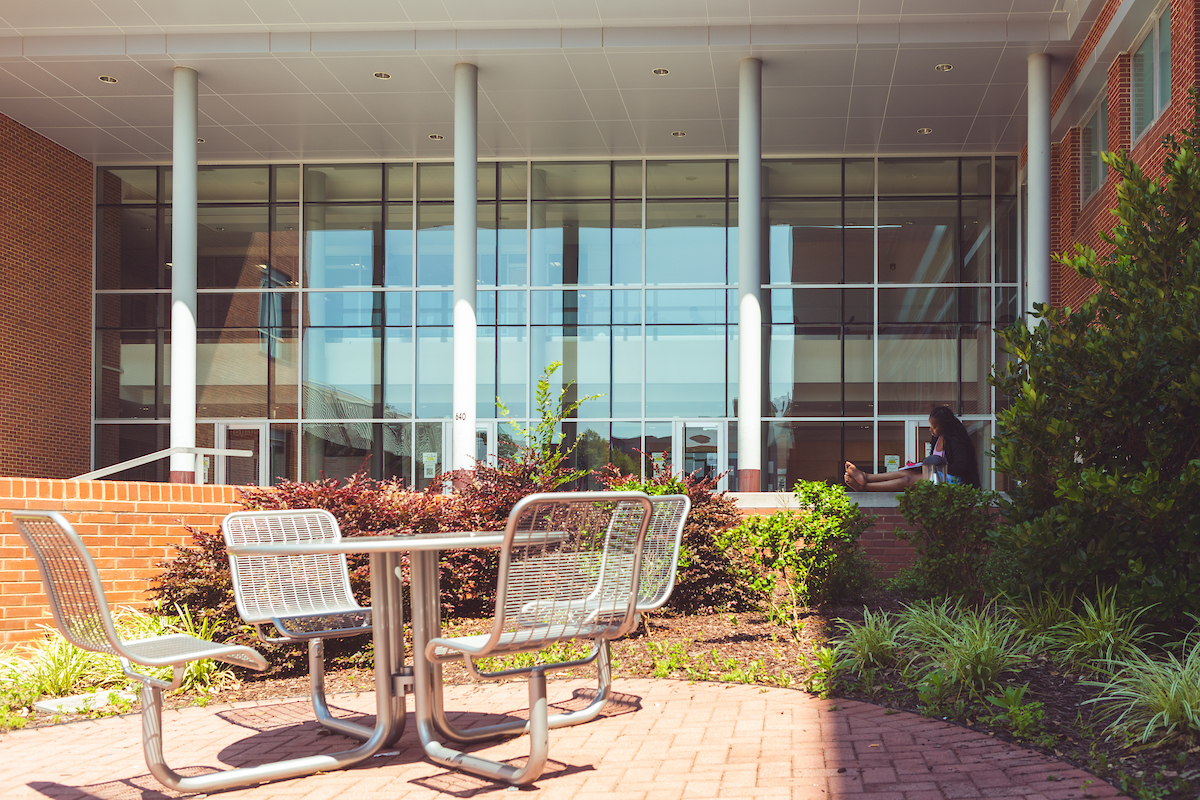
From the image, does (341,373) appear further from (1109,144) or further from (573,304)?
Answer: (1109,144)

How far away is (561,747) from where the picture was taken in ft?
13.8

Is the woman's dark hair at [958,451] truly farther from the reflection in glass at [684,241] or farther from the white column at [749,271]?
the reflection in glass at [684,241]

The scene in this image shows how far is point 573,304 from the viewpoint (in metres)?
18.0

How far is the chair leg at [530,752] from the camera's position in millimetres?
3482

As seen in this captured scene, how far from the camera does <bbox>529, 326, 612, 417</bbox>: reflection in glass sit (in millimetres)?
17734

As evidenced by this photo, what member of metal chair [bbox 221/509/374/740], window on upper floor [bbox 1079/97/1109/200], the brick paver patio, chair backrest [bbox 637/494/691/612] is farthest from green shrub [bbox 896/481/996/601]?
window on upper floor [bbox 1079/97/1109/200]

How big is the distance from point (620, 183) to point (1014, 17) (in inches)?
294

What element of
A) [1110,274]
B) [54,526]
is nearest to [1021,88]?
[1110,274]

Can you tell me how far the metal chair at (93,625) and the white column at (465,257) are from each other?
1009cm

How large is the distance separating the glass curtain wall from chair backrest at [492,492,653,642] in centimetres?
1343

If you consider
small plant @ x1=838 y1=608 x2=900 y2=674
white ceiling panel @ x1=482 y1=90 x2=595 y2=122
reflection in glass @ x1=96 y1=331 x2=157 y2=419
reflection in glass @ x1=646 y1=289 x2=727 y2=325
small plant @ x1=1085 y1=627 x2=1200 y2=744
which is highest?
white ceiling panel @ x1=482 y1=90 x2=595 y2=122

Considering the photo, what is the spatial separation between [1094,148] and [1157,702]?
12.9 m

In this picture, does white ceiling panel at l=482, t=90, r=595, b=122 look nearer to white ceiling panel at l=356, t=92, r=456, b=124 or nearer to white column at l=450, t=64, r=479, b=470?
white ceiling panel at l=356, t=92, r=456, b=124

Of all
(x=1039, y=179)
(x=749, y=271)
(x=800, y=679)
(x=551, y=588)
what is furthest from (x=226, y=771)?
(x=1039, y=179)
